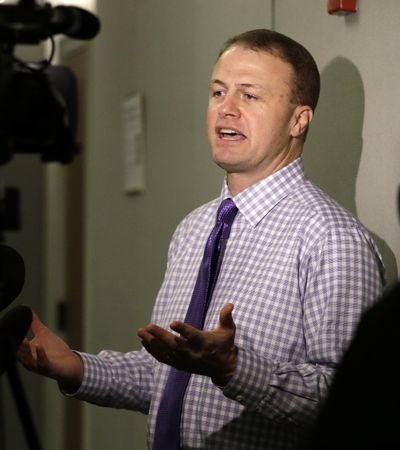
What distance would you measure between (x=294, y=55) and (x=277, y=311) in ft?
1.73

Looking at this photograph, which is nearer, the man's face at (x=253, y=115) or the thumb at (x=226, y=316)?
the thumb at (x=226, y=316)

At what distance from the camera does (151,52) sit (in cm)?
309

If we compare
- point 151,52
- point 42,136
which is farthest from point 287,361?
point 151,52

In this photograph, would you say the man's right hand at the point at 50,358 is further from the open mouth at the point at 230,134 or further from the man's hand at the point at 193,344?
the open mouth at the point at 230,134

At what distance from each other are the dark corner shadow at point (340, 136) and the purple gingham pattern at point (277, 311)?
0.70 ft

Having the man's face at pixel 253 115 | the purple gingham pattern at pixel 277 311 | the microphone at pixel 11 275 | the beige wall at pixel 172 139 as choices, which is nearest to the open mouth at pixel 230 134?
the man's face at pixel 253 115

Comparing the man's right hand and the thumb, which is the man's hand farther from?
the man's right hand

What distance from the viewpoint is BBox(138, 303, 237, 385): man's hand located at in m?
1.37

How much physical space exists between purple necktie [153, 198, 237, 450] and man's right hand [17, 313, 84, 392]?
186 mm

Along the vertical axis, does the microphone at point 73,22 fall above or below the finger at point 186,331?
above

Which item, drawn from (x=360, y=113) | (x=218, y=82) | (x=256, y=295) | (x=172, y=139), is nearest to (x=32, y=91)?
(x=256, y=295)

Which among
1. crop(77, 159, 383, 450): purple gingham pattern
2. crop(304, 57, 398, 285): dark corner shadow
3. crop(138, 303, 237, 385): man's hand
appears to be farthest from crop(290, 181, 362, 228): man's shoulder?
crop(138, 303, 237, 385): man's hand

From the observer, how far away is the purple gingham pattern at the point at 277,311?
5.11 feet

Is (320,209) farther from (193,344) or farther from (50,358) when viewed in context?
(50,358)
